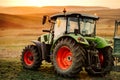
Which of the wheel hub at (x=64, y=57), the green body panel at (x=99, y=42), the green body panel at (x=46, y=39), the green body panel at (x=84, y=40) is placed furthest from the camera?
the green body panel at (x=46, y=39)

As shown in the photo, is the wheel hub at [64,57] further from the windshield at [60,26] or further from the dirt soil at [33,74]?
the windshield at [60,26]

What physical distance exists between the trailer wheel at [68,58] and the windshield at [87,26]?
46.2 inches

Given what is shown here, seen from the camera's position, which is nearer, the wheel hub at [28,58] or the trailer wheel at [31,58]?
the trailer wheel at [31,58]

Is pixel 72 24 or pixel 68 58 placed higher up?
pixel 72 24

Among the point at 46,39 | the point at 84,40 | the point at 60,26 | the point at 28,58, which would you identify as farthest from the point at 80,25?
the point at 28,58

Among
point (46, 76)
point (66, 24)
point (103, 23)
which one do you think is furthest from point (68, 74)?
point (103, 23)

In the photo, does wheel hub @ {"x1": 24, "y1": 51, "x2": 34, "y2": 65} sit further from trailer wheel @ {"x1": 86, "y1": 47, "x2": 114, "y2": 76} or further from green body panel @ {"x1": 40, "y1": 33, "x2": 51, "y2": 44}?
trailer wheel @ {"x1": 86, "y1": 47, "x2": 114, "y2": 76}

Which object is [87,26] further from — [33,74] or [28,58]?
[28,58]

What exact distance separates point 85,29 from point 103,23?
43850 millimetres

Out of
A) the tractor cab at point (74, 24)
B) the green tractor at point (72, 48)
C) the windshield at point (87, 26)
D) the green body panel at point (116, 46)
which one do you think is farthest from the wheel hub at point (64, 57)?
the green body panel at point (116, 46)

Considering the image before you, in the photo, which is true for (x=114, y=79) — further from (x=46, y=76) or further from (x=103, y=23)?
(x=103, y=23)

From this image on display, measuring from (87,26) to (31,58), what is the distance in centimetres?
322

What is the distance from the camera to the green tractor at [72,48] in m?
16.3

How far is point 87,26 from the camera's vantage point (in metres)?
17.8
